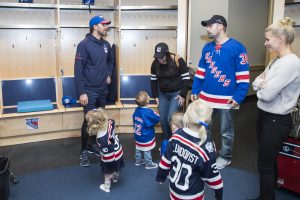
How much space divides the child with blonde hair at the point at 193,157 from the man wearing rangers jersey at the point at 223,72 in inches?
44.8

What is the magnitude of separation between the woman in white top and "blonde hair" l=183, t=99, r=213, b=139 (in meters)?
0.52

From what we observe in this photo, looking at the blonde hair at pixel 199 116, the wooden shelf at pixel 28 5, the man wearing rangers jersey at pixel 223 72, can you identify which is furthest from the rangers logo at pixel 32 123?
the blonde hair at pixel 199 116

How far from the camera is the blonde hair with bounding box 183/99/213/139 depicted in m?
1.66

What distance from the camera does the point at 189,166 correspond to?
1715mm

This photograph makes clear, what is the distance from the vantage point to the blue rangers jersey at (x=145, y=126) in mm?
2910

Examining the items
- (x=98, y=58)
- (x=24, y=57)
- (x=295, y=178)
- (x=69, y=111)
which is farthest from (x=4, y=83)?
(x=295, y=178)

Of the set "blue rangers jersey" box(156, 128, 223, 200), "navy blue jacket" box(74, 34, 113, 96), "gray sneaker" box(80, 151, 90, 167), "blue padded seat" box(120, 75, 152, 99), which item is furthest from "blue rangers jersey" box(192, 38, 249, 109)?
"blue padded seat" box(120, 75, 152, 99)

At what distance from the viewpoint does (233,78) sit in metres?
2.77

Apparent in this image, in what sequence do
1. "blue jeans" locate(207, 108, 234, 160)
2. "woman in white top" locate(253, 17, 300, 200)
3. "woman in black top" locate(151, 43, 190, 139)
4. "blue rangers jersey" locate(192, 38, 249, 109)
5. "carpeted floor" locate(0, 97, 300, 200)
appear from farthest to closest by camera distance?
1. "woman in black top" locate(151, 43, 190, 139)
2. "blue jeans" locate(207, 108, 234, 160)
3. "blue rangers jersey" locate(192, 38, 249, 109)
4. "carpeted floor" locate(0, 97, 300, 200)
5. "woman in white top" locate(253, 17, 300, 200)

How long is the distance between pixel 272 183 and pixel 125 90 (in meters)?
2.56

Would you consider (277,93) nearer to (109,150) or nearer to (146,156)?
(109,150)

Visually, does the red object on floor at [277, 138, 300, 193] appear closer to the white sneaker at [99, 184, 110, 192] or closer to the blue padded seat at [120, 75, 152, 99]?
the white sneaker at [99, 184, 110, 192]

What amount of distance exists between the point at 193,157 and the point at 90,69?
179 cm

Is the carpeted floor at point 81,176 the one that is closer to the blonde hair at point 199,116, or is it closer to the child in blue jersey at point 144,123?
the child in blue jersey at point 144,123
